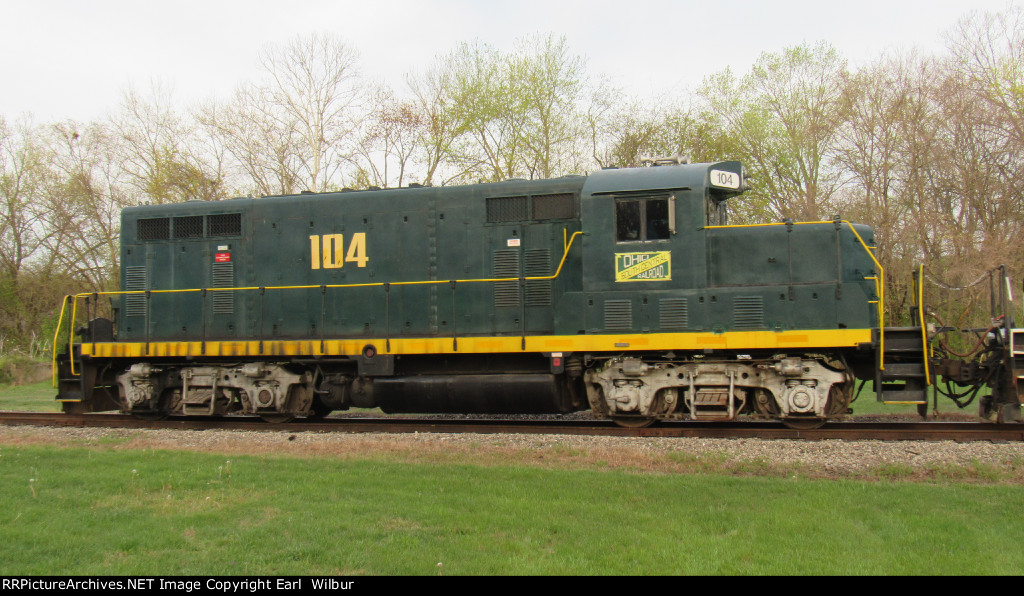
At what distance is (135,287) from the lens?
1292cm

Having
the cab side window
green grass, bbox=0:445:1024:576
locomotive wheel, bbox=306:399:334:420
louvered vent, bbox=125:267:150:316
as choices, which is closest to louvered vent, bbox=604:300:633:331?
the cab side window

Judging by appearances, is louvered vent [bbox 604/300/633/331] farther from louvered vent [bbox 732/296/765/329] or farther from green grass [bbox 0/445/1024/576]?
green grass [bbox 0/445/1024/576]

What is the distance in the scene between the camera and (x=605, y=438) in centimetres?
972

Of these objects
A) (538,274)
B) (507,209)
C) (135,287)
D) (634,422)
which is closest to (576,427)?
(634,422)

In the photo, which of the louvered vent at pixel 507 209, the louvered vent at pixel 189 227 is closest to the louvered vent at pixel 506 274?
the louvered vent at pixel 507 209

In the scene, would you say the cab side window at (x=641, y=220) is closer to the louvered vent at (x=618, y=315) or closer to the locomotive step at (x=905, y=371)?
the louvered vent at (x=618, y=315)

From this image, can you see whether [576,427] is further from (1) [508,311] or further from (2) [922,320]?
→ (2) [922,320]

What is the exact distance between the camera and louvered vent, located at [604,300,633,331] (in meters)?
10.3

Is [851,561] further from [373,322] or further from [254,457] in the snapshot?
[373,322]

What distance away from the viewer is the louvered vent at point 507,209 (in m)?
11.4

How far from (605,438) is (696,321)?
2.09m

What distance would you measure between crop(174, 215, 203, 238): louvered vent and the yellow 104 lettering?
219cm

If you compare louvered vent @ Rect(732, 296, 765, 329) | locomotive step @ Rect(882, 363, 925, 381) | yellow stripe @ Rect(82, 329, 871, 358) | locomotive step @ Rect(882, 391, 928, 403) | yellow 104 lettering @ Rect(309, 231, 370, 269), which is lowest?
locomotive step @ Rect(882, 391, 928, 403)

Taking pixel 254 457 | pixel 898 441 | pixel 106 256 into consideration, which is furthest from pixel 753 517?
pixel 106 256
